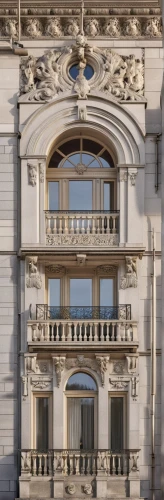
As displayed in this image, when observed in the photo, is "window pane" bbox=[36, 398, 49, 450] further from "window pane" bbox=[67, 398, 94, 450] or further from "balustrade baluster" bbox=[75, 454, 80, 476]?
"balustrade baluster" bbox=[75, 454, 80, 476]

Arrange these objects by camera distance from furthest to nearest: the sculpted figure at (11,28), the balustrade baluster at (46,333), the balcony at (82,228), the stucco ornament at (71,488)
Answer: the sculpted figure at (11,28) → the balcony at (82,228) → the balustrade baluster at (46,333) → the stucco ornament at (71,488)

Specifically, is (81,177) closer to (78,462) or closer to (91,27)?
(91,27)

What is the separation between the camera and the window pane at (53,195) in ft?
123

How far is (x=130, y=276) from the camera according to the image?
120ft

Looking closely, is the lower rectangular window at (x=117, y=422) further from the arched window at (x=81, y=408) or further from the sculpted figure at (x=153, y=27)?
the sculpted figure at (x=153, y=27)

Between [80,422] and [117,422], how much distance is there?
35.7 inches

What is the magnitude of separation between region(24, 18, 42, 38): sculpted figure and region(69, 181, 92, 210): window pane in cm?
381

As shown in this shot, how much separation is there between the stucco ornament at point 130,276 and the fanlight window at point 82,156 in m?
2.73

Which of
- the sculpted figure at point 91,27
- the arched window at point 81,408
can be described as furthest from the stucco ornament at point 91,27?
the arched window at point 81,408

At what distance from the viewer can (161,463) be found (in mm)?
35938

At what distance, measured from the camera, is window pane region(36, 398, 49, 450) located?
3625 centimetres

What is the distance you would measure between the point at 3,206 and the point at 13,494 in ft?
23.1

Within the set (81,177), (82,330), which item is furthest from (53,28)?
(82,330)

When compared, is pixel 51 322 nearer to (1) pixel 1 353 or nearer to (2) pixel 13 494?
(1) pixel 1 353
